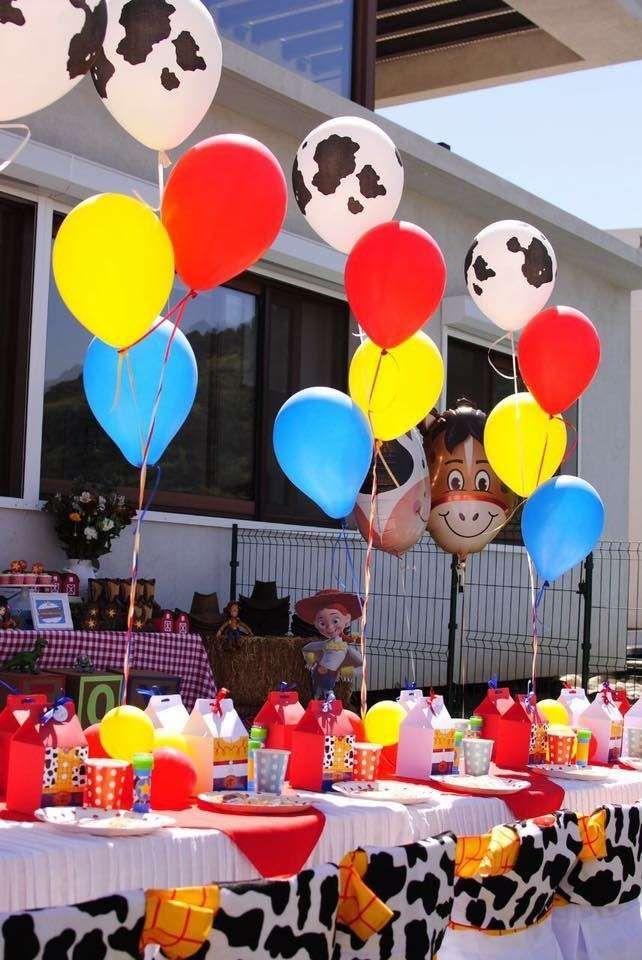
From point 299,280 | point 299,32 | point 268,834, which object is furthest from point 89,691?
point 299,32

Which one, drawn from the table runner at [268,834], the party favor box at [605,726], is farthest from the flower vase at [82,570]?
the table runner at [268,834]

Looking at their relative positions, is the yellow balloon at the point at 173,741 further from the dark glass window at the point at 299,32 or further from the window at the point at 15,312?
the dark glass window at the point at 299,32

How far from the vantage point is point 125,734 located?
3066mm

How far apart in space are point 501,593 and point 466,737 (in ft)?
23.2

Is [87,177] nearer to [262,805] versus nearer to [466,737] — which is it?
[466,737]

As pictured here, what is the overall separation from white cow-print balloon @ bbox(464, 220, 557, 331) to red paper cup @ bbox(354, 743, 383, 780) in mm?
2521

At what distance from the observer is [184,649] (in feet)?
22.0

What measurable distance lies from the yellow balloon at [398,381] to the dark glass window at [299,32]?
437 centimetres

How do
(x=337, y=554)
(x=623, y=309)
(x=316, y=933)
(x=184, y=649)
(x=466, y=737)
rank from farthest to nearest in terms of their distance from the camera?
(x=623, y=309) → (x=337, y=554) → (x=184, y=649) → (x=466, y=737) → (x=316, y=933)

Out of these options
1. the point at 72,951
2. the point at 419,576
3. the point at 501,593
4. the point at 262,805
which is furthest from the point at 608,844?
the point at 501,593

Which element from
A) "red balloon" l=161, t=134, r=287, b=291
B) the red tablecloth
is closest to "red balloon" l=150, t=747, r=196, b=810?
"red balloon" l=161, t=134, r=287, b=291

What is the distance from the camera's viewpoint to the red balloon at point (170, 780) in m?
2.99

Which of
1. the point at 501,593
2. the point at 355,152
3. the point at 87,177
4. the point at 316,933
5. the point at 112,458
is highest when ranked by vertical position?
the point at 87,177

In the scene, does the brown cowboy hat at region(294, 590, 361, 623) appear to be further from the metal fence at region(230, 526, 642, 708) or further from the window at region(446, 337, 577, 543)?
the window at region(446, 337, 577, 543)
